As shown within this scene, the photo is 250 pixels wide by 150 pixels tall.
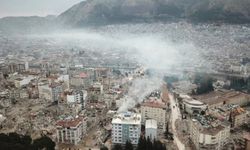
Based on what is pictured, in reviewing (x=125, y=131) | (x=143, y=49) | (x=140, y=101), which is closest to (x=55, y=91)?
(x=140, y=101)

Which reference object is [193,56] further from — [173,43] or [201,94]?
[201,94]

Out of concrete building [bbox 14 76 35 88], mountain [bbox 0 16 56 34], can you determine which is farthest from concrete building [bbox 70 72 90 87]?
mountain [bbox 0 16 56 34]

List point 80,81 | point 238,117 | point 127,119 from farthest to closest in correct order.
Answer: point 80,81, point 238,117, point 127,119

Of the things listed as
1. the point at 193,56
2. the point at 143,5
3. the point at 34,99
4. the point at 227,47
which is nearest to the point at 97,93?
the point at 34,99

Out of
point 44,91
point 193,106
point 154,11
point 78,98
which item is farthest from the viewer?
point 154,11

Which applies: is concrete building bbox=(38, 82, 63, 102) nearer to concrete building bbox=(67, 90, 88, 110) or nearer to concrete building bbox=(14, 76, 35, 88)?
concrete building bbox=(67, 90, 88, 110)

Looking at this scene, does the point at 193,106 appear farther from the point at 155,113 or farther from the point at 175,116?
the point at 155,113
